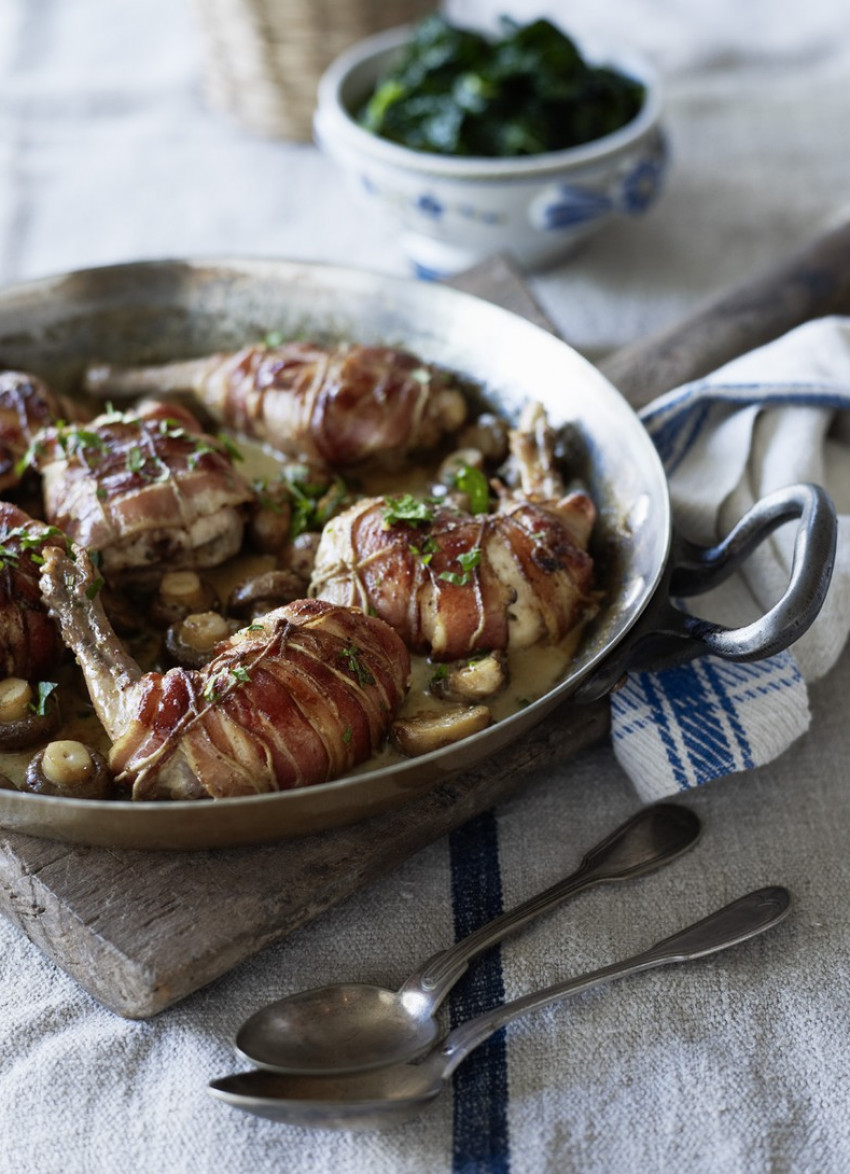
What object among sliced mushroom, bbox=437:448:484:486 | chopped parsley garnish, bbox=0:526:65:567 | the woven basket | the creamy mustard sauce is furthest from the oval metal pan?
the woven basket

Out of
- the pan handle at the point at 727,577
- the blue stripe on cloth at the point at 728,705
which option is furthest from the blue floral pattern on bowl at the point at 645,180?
the blue stripe on cloth at the point at 728,705

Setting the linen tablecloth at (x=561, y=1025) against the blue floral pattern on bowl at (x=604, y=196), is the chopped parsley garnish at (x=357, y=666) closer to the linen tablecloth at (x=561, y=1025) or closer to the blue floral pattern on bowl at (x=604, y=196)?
the linen tablecloth at (x=561, y=1025)

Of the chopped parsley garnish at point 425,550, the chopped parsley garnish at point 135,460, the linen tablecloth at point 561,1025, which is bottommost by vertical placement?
the linen tablecloth at point 561,1025

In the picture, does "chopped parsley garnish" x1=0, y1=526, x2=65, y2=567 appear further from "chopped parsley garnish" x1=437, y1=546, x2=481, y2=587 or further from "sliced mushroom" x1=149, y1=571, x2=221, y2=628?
"chopped parsley garnish" x1=437, y1=546, x2=481, y2=587

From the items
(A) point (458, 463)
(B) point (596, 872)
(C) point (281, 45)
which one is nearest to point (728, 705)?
(B) point (596, 872)

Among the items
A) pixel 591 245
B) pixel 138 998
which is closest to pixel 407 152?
pixel 591 245

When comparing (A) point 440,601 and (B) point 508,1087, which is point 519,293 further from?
(B) point 508,1087

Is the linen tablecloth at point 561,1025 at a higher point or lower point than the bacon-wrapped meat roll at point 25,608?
lower

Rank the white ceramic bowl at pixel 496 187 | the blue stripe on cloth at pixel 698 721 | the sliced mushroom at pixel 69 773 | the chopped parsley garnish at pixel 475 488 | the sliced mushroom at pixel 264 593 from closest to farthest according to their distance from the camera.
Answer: the sliced mushroom at pixel 69 773 → the blue stripe on cloth at pixel 698 721 → the sliced mushroom at pixel 264 593 → the chopped parsley garnish at pixel 475 488 → the white ceramic bowl at pixel 496 187

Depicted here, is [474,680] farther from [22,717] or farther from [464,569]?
[22,717]
